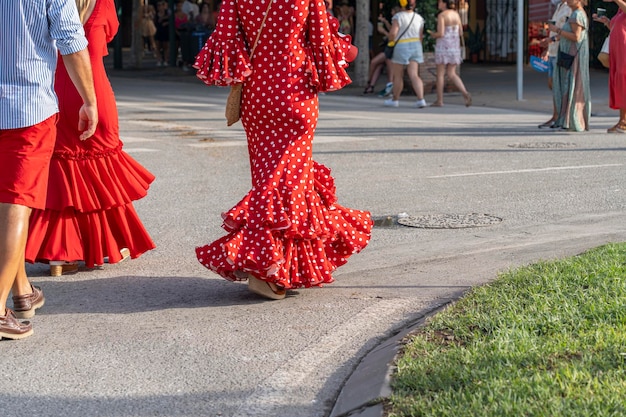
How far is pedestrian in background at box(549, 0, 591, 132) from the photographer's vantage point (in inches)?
604

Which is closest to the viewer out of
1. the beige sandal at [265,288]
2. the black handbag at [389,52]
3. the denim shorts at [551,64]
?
the beige sandal at [265,288]

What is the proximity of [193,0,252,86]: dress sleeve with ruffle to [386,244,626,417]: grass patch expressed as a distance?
1725 millimetres

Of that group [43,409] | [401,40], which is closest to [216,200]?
[43,409]

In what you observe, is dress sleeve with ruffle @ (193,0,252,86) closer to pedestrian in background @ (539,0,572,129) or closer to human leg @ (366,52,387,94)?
pedestrian in background @ (539,0,572,129)

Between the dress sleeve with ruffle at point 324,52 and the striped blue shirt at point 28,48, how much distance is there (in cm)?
130

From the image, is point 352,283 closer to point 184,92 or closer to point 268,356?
point 268,356

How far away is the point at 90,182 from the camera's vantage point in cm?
726

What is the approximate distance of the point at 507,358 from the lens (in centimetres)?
455

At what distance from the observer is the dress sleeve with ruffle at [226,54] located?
6258mm

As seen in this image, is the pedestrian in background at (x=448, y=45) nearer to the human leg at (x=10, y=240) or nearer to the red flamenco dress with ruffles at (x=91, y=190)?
the red flamenco dress with ruffles at (x=91, y=190)

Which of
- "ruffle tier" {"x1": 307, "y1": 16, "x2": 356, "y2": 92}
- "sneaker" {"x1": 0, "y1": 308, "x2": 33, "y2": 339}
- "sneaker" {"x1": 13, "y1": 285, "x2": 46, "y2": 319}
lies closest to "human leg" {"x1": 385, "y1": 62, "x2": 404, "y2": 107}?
"ruffle tier" {"x1": 307, "y1": 16, "x2": 356, "y2": 92}

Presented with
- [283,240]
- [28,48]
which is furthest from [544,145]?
[28,48]

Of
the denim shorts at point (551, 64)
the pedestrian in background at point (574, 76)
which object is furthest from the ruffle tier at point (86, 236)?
the denim shorts at point (551, 64)

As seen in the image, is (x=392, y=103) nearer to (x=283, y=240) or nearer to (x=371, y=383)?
(x=283, y=240)
